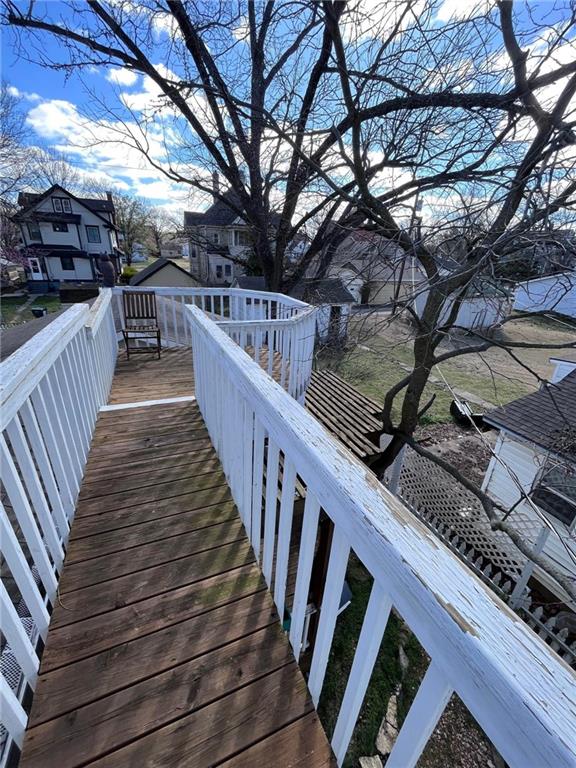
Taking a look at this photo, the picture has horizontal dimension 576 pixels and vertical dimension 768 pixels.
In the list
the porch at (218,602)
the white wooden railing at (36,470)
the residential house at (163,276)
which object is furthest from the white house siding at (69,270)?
the porch at (218,602)

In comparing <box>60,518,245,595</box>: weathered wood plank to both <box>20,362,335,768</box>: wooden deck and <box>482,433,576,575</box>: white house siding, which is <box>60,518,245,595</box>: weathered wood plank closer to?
<box>20,362,335,768</box>: wooden deck

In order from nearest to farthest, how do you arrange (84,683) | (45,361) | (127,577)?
(84,683) → (45,361) → (127,577)

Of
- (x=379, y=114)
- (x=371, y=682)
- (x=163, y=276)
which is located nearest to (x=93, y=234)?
(x=163, y=276)

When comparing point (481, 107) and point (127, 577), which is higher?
point (481, 107)

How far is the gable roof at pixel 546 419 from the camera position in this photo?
4.96 m

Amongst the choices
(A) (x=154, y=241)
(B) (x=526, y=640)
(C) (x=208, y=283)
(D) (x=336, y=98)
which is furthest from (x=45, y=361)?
(A) (x=154, y=241)

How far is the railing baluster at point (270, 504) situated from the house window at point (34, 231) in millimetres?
31700

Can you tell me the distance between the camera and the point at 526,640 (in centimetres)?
54

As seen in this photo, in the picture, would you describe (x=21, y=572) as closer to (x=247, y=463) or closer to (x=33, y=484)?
(x=33, y=484)

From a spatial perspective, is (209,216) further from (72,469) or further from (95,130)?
(72,469)

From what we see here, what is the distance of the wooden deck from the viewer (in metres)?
1.13

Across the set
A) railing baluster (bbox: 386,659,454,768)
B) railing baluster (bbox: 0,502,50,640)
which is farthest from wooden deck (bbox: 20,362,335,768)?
railing baluster (bbox: 386,659,454,768)

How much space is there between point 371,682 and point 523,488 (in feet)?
12.1

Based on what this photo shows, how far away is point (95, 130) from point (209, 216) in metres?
18.6
